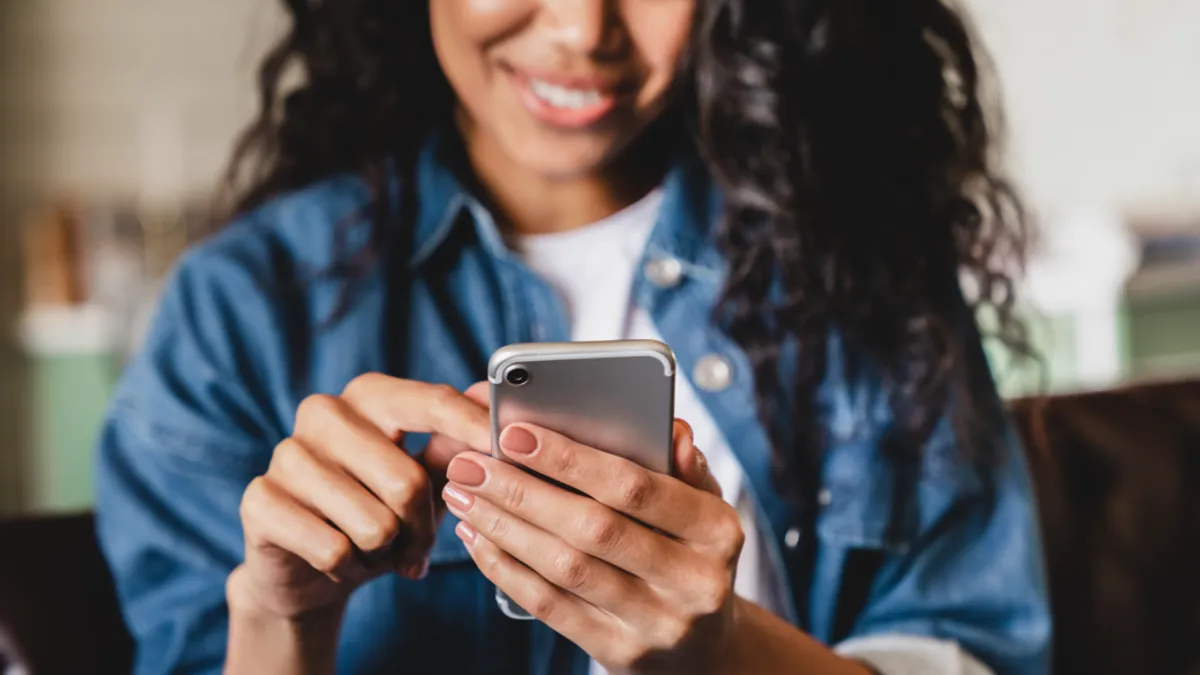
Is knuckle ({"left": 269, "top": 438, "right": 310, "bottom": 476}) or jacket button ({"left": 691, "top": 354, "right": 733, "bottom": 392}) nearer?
knuckle ({"left": 269, "top": 438, "right": 310, "bottom": 476})

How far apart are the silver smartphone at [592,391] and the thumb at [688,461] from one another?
0.05 ft

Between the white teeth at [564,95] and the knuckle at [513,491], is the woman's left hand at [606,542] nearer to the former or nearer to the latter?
the knuckle at [513,491]

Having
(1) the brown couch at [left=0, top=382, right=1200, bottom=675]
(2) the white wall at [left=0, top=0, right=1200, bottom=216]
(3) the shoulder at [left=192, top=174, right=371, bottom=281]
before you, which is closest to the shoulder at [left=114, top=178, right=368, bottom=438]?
(3) the shoulder at [left=192, top=174, right=371, bottom=281]

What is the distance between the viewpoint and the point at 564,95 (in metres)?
0.49

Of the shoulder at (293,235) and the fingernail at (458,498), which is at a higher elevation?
the fingernail at (458,498)

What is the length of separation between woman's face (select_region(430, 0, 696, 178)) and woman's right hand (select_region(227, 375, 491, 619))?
0.17m

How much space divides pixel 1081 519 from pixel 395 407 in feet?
1.70

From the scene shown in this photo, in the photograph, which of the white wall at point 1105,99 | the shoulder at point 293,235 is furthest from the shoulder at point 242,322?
the white wall at point 1105,99

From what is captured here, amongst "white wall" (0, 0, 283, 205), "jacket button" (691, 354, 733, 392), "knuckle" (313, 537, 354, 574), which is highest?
"knuckle" (313, 537, 354, 574)

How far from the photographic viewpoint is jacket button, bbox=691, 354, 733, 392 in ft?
1.75

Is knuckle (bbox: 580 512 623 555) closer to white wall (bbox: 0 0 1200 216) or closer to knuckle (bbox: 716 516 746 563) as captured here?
knuckle (bbox: 716 516 746 563)

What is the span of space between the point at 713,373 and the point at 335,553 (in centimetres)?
24

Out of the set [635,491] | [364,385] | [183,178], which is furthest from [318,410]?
[183,178]

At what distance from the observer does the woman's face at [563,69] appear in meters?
0.48
